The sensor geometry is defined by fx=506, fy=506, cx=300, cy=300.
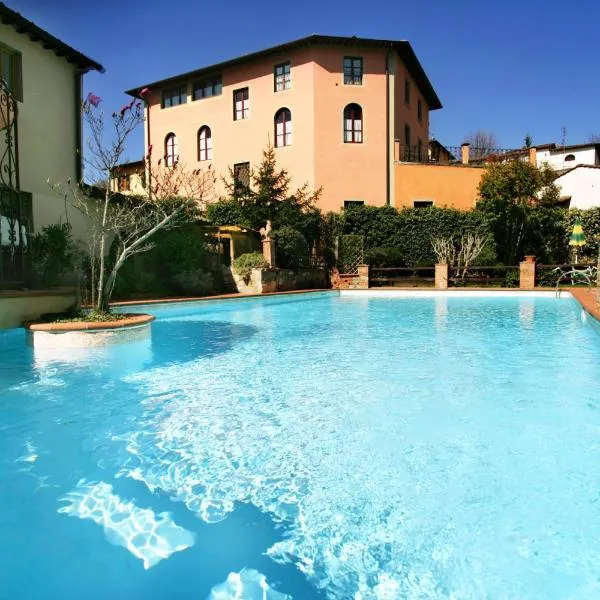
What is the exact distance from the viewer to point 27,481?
123 inches

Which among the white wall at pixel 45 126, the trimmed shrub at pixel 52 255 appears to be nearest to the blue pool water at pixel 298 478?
the trimmed shrub at pixel 52 255

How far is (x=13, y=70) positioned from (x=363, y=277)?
44.9 feet

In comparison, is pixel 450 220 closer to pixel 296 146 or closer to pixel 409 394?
pixel 296 146

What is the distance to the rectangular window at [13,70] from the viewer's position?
37.7 feet

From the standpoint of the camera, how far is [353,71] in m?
24.3

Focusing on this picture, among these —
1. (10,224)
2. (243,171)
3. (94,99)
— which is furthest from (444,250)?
(10,224)

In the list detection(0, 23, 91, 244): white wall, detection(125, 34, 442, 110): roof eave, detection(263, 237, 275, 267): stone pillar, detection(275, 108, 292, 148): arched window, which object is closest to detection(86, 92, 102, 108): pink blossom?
detection(0, 23, 91, 244): white wall

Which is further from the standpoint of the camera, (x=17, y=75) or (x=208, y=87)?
(x=208, y=87)

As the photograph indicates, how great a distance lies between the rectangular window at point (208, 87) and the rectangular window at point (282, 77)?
3.41 metres

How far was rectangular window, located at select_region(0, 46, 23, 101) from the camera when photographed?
11484mm

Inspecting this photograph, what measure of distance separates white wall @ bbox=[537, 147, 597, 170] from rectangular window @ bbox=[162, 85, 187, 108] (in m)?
29.7

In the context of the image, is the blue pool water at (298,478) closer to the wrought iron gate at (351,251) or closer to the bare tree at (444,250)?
the bare tree at (444,250)

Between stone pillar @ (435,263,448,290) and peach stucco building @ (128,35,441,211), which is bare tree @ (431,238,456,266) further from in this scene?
→ peach stucco building @ (128,35,441,211)

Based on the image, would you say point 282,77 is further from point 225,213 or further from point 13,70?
point 13,70
